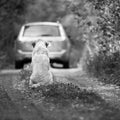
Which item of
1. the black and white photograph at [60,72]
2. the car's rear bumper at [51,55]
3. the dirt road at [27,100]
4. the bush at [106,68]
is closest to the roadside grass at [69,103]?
the black and white photograph at [60,72]

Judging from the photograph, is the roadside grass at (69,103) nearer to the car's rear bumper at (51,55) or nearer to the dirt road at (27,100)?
the dirt road at (27,100)

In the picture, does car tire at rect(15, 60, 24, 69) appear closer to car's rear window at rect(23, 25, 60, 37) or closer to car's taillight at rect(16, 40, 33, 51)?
car's taillight at rect(16, 40, 33, 51)

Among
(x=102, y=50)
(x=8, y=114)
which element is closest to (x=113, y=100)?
(x=8, y=114)

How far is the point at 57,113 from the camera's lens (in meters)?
7.42

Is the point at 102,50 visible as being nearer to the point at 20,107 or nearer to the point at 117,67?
the point at 117,67

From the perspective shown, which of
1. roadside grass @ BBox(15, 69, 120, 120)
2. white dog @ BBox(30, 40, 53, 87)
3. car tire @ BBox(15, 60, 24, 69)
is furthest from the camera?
car tire @ BBox(15, 60, 24, 69)

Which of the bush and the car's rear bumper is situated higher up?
the bush

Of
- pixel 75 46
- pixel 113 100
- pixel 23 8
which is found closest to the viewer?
pixel 113 100

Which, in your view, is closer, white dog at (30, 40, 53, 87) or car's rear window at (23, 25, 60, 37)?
white dog at (30, 40, 53, 87)

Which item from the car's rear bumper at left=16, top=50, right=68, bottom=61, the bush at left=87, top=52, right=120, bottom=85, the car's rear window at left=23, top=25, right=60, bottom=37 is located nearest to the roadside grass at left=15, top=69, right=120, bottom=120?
the bush at left=87, top=52, right=120, bottom=85

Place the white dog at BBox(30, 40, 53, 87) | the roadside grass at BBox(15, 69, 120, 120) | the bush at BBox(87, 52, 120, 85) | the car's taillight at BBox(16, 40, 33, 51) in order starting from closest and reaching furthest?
the roadside grass at BBox(15, 69, 120, 120)
the white dog at BBox(30, 40, 53, 87)
the bush at BBox(87, 52, 120, 85)
the car's taillight at BBox(16, 40, 33, 51)

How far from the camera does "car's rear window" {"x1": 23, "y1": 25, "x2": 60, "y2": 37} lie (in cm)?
1808

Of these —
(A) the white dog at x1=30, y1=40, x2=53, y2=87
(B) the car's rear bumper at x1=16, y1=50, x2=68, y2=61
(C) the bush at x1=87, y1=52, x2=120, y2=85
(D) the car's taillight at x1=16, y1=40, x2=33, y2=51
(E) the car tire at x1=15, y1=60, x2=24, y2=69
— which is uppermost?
(A) the white dog at x1=30, y1=40, x2=53, y2=87

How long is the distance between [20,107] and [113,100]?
2077 millimetres
